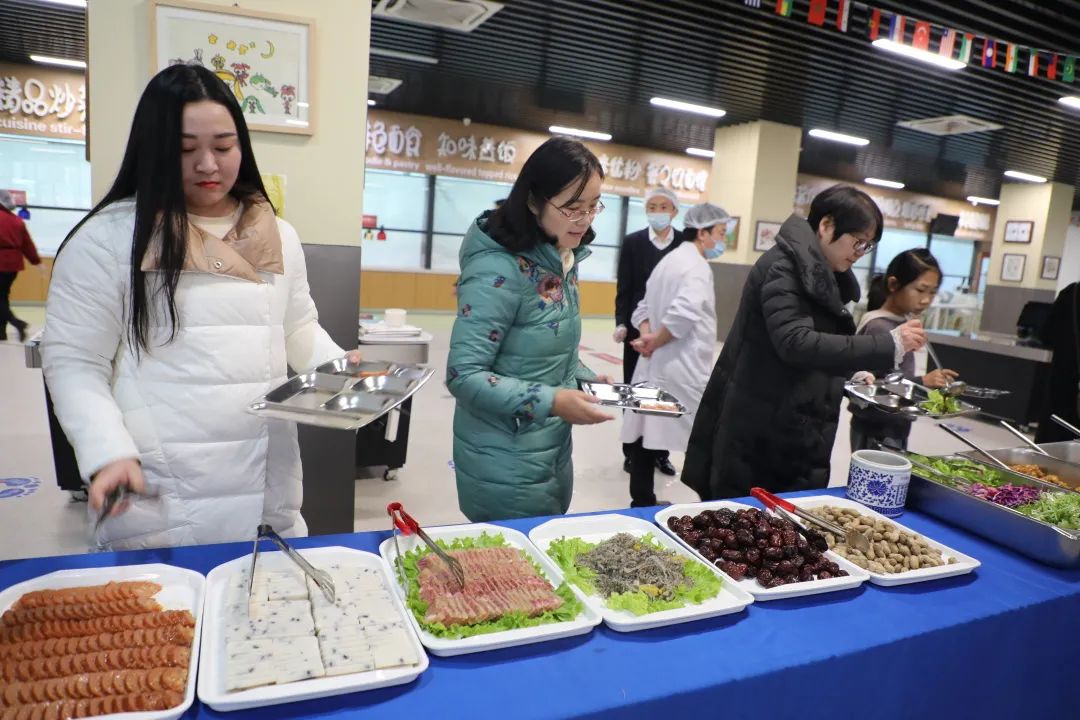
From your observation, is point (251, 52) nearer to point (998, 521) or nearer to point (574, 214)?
point (574, 214)

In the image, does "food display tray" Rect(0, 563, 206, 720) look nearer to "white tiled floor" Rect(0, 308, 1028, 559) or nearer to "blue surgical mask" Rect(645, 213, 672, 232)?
"white tiled floor" Rect(0, 308, 1028, 559)

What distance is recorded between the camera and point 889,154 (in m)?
10.9

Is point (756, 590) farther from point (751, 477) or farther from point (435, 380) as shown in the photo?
point (435, 380)

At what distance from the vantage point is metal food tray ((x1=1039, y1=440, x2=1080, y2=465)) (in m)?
2.17

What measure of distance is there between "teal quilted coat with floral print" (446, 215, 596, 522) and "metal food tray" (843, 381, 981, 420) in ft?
3.39

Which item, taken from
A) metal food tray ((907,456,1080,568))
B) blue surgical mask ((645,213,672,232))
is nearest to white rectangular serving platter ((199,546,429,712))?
metal food tray ((907,456,1080,568))

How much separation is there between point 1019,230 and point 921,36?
9.03m

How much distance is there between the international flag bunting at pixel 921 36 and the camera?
16.5 feet

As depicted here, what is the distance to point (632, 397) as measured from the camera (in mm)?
1671


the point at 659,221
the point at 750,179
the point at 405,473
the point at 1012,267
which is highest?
the point at 750,179

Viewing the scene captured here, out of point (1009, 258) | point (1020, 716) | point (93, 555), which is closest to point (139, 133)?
point (93, 555)

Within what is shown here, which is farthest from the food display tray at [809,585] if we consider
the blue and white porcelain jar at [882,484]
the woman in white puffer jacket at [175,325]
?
the woman in white puffer jacket at [175,325]

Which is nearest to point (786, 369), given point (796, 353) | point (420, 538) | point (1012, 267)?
point (796, 353)

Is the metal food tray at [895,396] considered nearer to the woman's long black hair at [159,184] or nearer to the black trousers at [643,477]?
the black trousers at [643,477]
